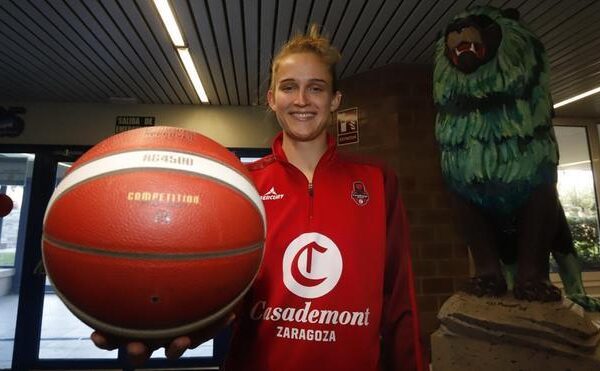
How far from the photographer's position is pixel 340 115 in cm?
307

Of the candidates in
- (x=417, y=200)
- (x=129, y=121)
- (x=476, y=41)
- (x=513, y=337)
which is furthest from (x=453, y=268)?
(x=129, y=121)

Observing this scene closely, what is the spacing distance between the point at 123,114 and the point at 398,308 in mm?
3750

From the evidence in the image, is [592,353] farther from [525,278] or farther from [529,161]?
[529,161]

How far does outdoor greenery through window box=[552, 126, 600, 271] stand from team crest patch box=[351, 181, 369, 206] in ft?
12.7

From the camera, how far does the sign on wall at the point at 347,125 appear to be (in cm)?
296

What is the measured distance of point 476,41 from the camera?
114 cm

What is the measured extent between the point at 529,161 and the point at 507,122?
143mm

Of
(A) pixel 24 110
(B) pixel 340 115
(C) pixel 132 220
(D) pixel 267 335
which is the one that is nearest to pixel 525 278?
(D) pixel 267 335

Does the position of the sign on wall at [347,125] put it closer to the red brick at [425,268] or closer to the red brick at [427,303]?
the red brick at [425,268]

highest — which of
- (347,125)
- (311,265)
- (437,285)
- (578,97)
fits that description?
(578,97)

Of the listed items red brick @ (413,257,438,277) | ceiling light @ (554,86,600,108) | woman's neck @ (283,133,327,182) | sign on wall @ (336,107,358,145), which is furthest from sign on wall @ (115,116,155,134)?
ceiling light @ (554,86,600,108)

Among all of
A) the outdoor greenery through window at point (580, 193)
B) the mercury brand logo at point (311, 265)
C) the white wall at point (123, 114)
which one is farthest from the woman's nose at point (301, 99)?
the outdoor greenery through window at point (580, 193)

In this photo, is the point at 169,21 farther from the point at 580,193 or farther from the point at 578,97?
the point at 580,193

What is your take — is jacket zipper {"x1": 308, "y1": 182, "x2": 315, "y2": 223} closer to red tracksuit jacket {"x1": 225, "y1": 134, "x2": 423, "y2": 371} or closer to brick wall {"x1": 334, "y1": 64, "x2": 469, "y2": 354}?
red tracksuit jacket {"x1": 225, "y1": 134, "x2": 423, "y2": 371}
